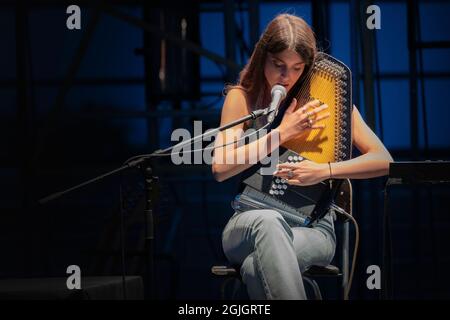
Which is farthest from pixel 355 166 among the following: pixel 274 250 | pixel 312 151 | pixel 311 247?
pixel 274 250

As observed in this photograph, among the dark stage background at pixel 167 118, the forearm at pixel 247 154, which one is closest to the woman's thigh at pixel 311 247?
the forearm at pixel 247 154

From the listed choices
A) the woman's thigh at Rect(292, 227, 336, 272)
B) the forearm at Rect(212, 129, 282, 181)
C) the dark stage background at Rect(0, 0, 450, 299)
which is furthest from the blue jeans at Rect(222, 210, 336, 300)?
the dark stage background at Rect(0, 0, 450, 299)

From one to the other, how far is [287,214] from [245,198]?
6.3 inches

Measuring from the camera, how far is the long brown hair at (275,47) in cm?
301

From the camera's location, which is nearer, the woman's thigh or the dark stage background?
the woman's thigh

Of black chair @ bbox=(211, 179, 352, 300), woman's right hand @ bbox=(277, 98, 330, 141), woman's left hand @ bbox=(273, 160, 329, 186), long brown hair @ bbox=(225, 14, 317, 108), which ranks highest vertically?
long brown hair @ bbox=(225, 14, 317, 108)

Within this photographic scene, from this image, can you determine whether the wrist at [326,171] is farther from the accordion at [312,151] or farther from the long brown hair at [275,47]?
the long brown hair at [275,47]

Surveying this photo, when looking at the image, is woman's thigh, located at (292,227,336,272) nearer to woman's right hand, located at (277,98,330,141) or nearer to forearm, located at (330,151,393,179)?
forearm, located at (330,151,393,179)

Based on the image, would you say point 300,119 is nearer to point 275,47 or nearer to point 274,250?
point 275,47

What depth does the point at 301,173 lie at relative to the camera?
9.64 ft

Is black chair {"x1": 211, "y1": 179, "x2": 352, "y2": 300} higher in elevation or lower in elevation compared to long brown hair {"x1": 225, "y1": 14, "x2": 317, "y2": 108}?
lower

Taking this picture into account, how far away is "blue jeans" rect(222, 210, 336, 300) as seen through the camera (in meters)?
2.69

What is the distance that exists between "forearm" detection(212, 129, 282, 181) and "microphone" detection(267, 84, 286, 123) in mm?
94
